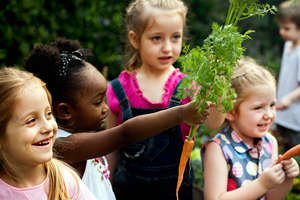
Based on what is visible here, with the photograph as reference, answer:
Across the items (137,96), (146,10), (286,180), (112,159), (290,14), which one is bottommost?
(112,159)

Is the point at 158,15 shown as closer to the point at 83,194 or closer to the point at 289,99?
the point at 83,194

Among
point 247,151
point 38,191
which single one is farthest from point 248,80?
point 38,191

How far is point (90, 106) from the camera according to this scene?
69.4 inches

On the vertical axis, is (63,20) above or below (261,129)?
above

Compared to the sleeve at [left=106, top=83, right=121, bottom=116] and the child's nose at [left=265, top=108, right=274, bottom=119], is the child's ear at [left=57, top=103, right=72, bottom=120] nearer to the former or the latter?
the sleeve at [left=106, top=83, right=121, bottom=116]

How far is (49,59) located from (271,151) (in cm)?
162

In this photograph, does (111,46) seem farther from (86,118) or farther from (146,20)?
(86,118)

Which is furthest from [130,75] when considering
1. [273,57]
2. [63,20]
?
[273,57]

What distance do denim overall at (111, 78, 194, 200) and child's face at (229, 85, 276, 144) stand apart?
454mm

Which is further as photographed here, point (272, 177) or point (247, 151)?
point (247, 151)

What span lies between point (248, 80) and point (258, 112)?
23 cm

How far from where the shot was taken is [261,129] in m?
1.90

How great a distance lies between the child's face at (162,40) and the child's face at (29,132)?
36.3 inches

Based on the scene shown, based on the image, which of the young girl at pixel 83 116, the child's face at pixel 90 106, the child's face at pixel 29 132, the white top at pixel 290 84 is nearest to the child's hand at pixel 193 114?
the young girl at pixel 83 116
